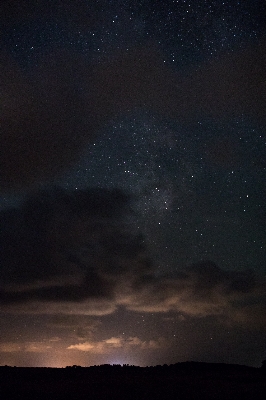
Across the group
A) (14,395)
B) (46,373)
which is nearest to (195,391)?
(14,395)

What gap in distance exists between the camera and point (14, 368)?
3152 centimetres

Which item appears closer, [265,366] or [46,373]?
[46,373]

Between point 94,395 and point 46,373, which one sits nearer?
point 94,395

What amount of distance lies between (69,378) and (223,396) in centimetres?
1072

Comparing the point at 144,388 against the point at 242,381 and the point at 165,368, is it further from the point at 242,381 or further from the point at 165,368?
the point at 165,368

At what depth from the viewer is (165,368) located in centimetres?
3484

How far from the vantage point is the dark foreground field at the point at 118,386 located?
786 inches

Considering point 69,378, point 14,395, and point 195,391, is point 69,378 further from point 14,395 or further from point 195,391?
point 195,391

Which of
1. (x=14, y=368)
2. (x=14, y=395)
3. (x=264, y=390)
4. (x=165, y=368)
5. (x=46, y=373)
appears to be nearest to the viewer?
(x=14, y=395)

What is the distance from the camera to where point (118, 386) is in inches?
911

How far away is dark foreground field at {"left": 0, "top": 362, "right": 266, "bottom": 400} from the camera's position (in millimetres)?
19969

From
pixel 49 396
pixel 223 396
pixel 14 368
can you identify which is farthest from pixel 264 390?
pixel 14 368

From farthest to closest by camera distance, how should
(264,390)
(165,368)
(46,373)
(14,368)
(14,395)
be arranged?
1. (165,368)
2. (14,368)
3. (46,373)
4. (264,390)
5. (14,395)

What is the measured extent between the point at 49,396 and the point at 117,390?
3.84m
